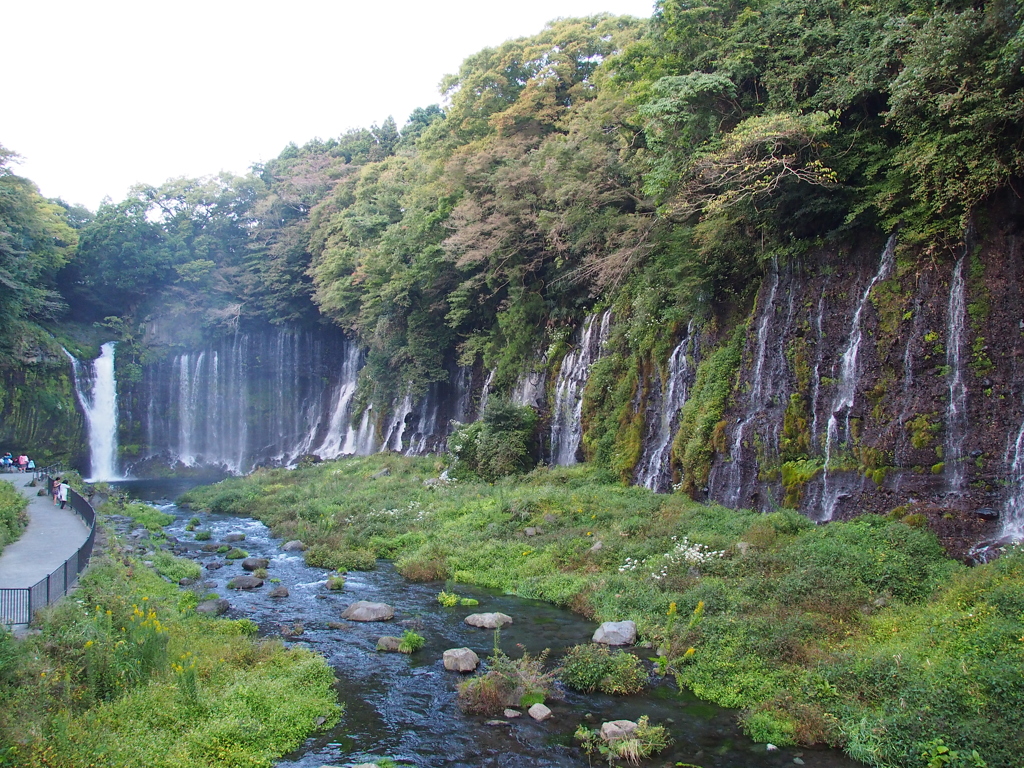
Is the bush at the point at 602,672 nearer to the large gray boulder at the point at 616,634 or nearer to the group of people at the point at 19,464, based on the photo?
the large gray boulder at the point at 616,634

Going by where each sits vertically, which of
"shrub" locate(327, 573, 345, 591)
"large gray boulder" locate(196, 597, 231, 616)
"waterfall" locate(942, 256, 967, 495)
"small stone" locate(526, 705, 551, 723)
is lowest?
"shrub" locate(327, 573, 345, 591)

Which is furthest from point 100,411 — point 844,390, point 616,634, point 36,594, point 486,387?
point 844,390

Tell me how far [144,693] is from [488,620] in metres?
5.73

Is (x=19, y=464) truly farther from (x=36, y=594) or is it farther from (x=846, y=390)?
(x=846, y=390)

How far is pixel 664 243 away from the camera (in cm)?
2098

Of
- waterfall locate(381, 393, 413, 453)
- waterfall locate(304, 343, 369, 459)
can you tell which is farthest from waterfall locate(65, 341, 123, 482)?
waterfall locate(381, 393, 413, 453)

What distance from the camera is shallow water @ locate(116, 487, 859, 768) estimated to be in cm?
807

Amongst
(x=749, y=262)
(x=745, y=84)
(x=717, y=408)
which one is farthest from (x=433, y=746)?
(x=745, y=84)

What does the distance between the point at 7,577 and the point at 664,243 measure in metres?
17.4

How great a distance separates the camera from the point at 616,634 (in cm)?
1152

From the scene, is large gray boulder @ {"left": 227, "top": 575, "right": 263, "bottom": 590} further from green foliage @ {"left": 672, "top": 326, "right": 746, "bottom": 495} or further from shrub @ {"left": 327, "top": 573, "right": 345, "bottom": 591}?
green foliage @ {"left": 672, "top": 326, "right": 746, "bottom": 495}

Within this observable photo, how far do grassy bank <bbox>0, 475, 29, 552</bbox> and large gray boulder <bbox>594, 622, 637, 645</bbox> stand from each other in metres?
12.4

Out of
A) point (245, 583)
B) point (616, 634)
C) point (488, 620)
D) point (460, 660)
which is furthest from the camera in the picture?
point (245, 583)

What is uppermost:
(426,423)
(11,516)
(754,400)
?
(754,400)
